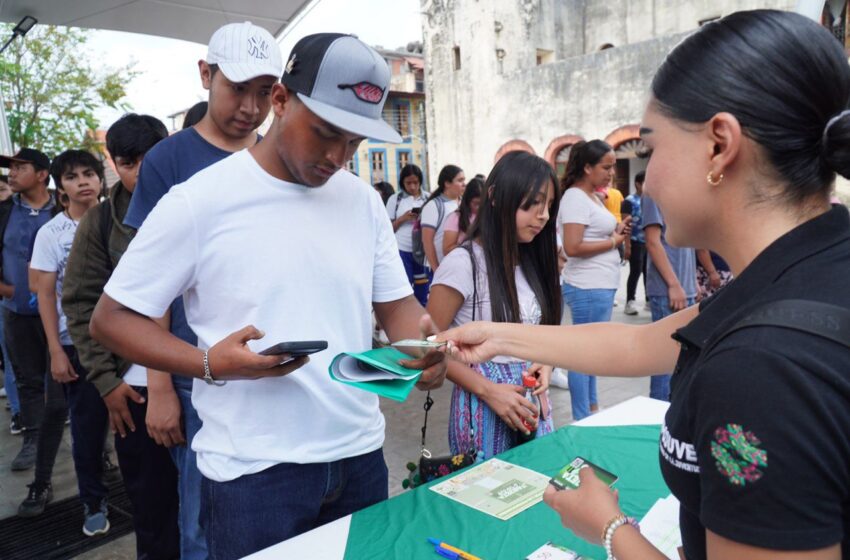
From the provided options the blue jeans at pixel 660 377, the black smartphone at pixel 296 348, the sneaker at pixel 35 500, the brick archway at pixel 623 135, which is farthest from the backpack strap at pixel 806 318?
the brick archway at pixel 623 135

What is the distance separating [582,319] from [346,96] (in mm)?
3213

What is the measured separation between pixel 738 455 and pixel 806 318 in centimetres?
18

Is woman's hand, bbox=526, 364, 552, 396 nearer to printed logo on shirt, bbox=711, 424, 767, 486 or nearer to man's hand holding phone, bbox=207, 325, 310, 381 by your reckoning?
man's hand holding phone, bbox=207, 325, 310, 381

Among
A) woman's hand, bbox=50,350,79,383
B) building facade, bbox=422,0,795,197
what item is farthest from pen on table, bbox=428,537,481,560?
building facade, bbox=422,0,795,197

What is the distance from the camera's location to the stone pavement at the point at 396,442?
340cm

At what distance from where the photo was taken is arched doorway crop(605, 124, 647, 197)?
15.6 meters

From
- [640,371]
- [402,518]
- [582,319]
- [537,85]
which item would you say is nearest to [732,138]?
[640,371]

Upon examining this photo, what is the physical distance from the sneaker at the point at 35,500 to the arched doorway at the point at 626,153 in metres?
13.5

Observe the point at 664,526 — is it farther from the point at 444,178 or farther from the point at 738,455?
the point at 444,178

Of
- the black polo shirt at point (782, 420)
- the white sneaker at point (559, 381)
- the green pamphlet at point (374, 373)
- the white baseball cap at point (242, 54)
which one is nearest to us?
the black polo shirt at point (782, 420)

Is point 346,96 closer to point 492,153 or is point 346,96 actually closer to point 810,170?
point 810,170

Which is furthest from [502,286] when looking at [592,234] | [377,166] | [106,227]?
[377,166]

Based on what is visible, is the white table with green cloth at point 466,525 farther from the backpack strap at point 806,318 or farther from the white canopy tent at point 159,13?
the white canopy tent at point 159,13

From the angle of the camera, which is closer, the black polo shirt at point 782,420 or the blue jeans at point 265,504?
the black polo shirt at point 782,420
